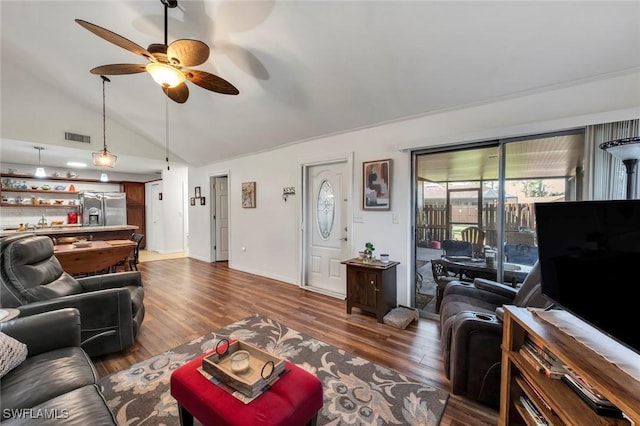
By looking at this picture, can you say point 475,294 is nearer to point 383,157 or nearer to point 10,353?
point 383,157

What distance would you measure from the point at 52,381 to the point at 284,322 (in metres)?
1.95

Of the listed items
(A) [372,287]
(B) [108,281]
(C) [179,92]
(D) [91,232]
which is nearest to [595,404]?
(A) [372,287]

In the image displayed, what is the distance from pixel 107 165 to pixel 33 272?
2.50 meters

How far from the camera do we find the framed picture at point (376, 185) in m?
3.27

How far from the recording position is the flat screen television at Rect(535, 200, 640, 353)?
996 millimetres

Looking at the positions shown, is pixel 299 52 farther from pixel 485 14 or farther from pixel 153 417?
pixel 153 417

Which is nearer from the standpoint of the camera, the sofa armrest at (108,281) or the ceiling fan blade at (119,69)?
the ceiling fan blade at (119,69)

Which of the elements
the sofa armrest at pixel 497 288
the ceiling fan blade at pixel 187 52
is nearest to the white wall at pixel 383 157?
the sofa armrest at pixel 497 288

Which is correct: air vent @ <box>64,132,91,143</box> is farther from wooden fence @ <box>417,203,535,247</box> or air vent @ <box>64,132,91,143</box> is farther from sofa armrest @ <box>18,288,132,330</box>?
wooden fence @ <box>417,203,535,247</box>

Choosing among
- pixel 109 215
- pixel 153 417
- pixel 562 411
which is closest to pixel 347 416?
pixel 562 411

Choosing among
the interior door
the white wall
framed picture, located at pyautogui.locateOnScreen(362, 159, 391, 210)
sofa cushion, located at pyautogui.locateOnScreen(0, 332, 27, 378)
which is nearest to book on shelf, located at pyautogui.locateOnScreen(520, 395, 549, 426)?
the white wall

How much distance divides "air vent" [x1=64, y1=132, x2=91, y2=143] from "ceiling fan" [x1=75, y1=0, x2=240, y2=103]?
386cm

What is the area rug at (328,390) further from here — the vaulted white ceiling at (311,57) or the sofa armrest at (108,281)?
the vaulted white ceiling at (311,57)

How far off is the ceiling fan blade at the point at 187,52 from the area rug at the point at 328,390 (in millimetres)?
2522
